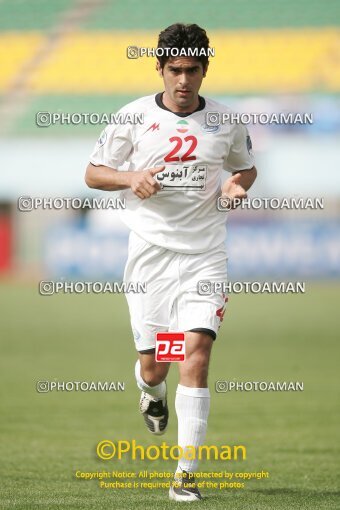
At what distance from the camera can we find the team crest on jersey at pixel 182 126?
4.90 meters

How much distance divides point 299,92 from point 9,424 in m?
17.6

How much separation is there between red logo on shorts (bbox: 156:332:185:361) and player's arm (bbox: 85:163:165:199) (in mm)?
758

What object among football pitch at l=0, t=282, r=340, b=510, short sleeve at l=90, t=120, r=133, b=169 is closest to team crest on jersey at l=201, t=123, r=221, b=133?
short sleeve at l=90, t=120, r=133, b=169

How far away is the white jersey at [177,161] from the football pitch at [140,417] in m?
1.26

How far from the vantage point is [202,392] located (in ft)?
15.8

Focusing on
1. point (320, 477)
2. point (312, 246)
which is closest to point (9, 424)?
point (320, 477)

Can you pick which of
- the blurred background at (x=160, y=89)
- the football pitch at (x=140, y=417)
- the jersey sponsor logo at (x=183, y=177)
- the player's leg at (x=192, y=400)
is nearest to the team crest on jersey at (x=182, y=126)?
the jersey sponsor logo at (x=183, y=177)

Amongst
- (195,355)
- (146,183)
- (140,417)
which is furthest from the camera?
(140,417)

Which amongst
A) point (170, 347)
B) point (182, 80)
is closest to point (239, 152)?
point (182, 80)

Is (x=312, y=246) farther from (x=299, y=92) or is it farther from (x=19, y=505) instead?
(x=19, y=505)

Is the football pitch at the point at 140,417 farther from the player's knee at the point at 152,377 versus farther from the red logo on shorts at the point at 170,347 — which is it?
the red logo on shorts at the point at 170,347

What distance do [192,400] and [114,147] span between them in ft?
4.20

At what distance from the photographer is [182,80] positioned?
15.8ft

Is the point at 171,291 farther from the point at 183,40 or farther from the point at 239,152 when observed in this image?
the point at 183,40
